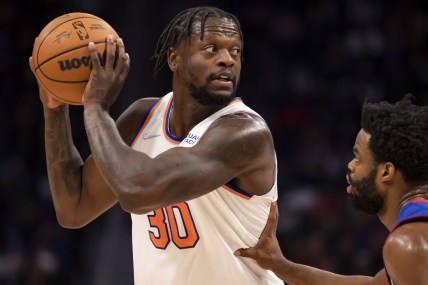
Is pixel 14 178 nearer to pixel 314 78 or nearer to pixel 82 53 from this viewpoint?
pixel 314 78

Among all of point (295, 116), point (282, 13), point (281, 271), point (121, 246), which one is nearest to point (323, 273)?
point (281, 271)

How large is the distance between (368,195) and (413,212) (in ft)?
1.02

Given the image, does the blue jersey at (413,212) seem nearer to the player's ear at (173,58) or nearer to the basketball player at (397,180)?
the basketball player at (397,180)

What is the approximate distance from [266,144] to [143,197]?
0.69 metres

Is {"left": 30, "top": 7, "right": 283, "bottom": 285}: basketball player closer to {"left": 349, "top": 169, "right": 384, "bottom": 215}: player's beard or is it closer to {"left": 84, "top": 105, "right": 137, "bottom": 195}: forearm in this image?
{"left": 84, "top": 105, "right": 137, "bottom": 195}: forearm

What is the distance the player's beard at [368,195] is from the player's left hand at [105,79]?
3.87 feet

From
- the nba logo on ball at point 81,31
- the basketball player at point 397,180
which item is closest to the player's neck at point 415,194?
the basketball player at point 397,180

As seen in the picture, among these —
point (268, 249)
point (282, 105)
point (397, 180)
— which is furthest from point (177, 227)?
point (282, 105)

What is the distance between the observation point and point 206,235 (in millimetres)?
3840

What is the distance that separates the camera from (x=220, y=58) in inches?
151

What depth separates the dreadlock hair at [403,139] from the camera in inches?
130

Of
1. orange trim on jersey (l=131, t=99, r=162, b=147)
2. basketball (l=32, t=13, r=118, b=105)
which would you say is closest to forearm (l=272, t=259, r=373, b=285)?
orange trim on jersey (l=131, t=99, r=162, b=147)

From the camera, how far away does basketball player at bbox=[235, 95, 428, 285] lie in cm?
306

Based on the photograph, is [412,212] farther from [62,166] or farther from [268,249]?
[62,166]
